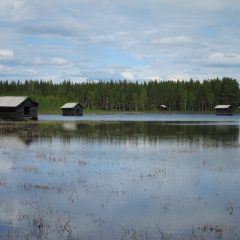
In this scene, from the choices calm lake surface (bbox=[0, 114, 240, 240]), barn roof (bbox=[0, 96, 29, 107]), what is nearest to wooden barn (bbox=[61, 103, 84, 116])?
barn roof (bbox=[0, 96, 29, 107])

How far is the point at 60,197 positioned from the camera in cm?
1719

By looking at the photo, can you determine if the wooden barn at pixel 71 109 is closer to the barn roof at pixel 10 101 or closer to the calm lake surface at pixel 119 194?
the barn roof at pixel 10 101

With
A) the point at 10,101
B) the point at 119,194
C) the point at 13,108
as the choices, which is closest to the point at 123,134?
the point at 119,194

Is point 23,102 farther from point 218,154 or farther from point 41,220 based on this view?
point 41,220

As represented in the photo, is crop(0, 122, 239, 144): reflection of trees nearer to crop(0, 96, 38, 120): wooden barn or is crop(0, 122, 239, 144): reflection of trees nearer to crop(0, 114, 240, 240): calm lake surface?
crop(0, 114, 240, 240): calm lake surface

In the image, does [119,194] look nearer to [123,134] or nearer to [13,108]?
[123,134]

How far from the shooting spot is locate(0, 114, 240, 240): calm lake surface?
43.1 ft

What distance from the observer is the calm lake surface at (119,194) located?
13.1m

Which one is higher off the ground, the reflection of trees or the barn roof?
the barn roof

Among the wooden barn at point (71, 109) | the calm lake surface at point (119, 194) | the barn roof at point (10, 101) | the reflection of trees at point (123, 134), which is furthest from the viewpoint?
the wooden barn at point (71, 109)

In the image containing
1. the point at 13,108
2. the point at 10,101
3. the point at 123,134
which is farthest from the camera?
the point at 10,101

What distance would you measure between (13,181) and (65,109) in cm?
10798

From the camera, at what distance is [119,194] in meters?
17.9

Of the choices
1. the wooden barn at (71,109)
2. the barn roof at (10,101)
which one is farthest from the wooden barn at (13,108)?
the wooden barn at (71,109)
